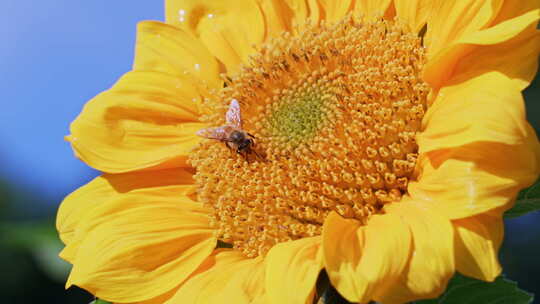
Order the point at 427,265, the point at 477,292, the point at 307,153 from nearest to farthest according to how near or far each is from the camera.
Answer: the point at 427,265
the point at 477,292
the point at 307,153

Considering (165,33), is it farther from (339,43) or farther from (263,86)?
(339,43)

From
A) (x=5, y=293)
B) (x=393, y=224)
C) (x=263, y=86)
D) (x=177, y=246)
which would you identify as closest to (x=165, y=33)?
(x=263, y=86)

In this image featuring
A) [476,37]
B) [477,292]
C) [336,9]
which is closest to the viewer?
[476,37]

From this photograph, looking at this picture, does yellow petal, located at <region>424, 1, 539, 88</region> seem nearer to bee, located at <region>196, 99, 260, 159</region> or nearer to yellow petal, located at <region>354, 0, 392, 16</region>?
yellow petal, located at <region>354, 0, 392, 16</region>

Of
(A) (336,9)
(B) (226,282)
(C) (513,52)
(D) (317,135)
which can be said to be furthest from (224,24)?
(C) (513,52)

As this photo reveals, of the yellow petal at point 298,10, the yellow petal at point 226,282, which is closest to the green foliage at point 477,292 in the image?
the yellow petal at point 226,282

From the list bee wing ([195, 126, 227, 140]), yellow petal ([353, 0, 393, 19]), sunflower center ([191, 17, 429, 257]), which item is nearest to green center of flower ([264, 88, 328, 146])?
sunflower center ([191, 17, 429, 257])

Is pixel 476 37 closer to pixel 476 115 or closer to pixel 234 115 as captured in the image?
pixel 476 115

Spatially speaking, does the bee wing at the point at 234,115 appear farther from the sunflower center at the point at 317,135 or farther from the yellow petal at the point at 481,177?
the yellow petal at the point at 481,177
